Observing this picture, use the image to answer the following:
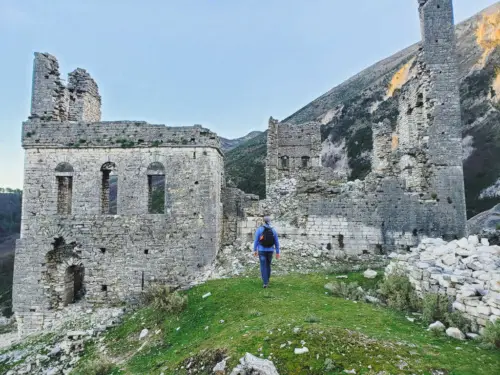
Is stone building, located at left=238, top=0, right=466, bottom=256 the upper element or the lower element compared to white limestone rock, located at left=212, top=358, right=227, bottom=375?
upper

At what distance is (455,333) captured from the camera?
6.01 m

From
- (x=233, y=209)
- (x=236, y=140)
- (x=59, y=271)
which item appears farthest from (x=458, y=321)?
(x=236, y=140)

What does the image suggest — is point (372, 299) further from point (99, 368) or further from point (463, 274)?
point (99, 368)

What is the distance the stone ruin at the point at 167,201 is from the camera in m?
12.6

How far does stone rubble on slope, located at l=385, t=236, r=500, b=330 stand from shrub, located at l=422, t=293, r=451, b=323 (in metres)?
0.17

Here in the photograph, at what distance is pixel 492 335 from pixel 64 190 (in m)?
13.5

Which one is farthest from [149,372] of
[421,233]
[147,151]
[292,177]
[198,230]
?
[421,233]

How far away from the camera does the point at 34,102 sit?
13.4 metres

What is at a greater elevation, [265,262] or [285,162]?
[285,162]

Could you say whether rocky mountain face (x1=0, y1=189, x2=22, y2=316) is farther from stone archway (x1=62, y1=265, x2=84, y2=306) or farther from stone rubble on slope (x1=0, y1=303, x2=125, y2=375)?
stone rubble on slope (x1=0, y1=303, x2=125, y2=375)

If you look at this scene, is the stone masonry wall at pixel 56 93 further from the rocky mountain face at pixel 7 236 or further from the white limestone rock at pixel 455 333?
the rocky mountain face at pixel 7 236

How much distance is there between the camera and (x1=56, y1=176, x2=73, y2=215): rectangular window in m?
13.2

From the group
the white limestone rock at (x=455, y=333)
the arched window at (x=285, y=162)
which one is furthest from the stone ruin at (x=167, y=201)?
Answer: the arched window at (x=285, y=162)

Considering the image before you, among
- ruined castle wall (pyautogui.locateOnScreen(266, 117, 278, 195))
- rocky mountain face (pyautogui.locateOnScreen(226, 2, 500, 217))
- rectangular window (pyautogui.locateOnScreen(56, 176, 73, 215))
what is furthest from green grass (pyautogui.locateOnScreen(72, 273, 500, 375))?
rocky mountain face (pyautogui.locateOnScreen(226, 2, 500, 217))
